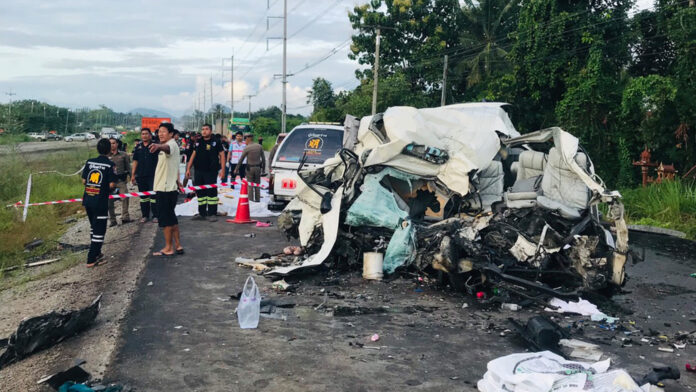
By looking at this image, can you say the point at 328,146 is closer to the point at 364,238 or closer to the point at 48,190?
the point at 364,238

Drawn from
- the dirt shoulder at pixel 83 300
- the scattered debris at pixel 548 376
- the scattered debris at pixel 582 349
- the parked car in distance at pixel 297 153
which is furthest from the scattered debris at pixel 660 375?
the parked car in distance at pixel 297 153

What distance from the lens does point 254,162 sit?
13.9 meters

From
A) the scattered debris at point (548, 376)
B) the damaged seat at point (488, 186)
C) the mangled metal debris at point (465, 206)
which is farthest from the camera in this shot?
the damaged seat at point (488, 186)

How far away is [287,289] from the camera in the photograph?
280 inches

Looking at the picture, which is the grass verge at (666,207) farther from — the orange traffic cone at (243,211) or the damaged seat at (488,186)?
the orange traffic cone at (243,211)

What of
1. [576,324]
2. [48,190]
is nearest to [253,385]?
[576,324]

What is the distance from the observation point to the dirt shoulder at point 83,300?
185 inches

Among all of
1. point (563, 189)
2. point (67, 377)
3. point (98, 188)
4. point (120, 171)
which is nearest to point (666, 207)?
point (563, 189)

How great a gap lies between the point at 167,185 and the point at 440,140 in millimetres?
3889

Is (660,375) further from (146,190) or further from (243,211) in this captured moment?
(146,190)

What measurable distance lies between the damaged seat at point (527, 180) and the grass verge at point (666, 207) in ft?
20.0

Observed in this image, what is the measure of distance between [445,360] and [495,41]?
1406 inches

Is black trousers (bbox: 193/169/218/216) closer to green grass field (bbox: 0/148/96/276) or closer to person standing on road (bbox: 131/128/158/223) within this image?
person standing on road (bbox: 131/128/158/223)

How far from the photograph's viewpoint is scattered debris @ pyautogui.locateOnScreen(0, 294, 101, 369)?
495 centimetres
